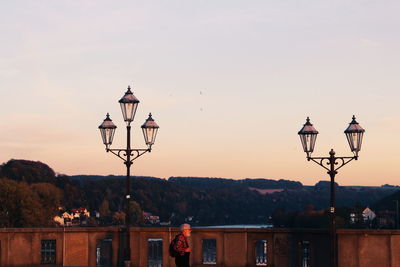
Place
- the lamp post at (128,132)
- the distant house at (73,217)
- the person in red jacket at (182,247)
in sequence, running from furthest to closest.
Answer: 1. the distant house at (73,217)
2. the lamp post at (128,132)
3. the person in red jacket at (182,247)

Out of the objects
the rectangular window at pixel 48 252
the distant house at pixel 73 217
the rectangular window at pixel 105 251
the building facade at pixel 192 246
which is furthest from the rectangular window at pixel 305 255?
the distant house at pixel 73 217

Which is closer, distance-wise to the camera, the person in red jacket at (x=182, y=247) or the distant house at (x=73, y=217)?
the person in red jacket at (x=182, y=247)

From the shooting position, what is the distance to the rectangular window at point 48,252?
30.6 m

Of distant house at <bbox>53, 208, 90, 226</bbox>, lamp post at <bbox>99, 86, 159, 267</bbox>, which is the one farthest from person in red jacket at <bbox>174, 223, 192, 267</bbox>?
distant house at <bbox>53, 208, 90, 226</bbox>

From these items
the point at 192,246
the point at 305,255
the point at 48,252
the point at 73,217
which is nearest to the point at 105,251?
the point at 48,252

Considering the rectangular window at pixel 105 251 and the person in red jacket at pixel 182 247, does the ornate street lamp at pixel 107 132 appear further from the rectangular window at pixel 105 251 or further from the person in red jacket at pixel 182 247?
the person in red jacket at pixel 182 247

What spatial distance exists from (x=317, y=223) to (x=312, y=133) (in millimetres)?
137303

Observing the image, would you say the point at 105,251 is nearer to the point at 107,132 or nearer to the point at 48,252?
the point at 48,252

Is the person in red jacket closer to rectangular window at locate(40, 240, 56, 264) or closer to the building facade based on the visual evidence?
the building facade

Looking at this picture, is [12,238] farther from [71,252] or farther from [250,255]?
[250,255]

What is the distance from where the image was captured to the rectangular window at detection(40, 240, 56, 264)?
30594 mm

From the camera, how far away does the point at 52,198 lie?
12000 cm

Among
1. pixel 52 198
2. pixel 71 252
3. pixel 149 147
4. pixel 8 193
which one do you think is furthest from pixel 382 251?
pixel 52 198

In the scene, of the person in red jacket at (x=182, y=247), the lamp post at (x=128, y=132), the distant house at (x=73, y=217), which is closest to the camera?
the person in red jacket at (x=182, y=247)
